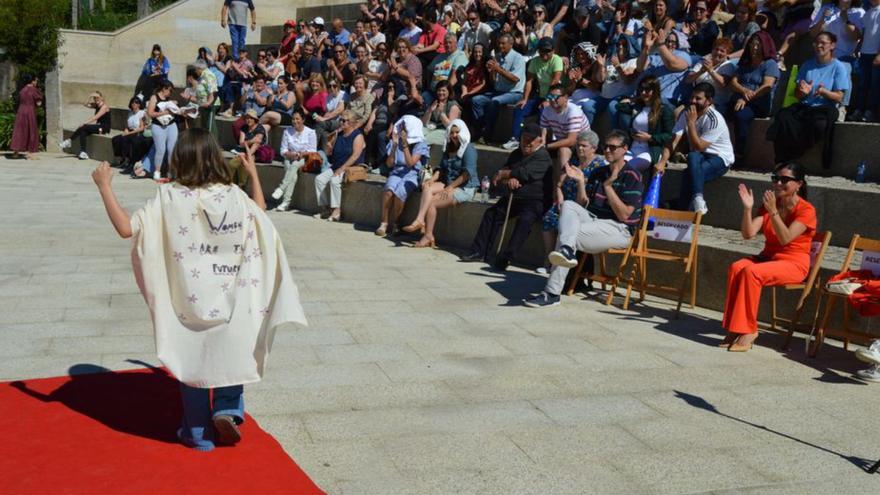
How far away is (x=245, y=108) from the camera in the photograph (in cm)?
1753

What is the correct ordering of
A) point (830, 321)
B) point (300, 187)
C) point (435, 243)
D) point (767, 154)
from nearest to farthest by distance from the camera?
point (830, 321)
point (767, 154)
point (435, 243)
point (300, 187)

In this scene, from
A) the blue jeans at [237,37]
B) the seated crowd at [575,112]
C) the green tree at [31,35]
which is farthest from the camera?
the green tree at [31,35]

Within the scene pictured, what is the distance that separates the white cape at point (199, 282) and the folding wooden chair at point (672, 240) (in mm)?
4626

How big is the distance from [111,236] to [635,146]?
5.81 m

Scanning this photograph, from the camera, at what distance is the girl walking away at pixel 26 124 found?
63.4 ft

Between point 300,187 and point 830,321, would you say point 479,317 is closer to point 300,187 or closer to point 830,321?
point 830,321

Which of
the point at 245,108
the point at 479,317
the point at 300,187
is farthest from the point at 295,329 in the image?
the point at 245,108

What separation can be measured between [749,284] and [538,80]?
5.94 meters

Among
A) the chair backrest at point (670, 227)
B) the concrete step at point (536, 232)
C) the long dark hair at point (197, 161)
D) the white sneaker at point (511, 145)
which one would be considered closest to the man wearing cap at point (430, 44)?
the concrete step at point (536, 232)

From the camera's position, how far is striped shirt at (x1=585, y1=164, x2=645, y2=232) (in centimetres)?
859

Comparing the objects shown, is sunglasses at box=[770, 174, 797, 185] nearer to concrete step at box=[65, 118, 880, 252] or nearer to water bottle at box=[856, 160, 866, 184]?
concrete step at box=[65, 118, 880, 252]

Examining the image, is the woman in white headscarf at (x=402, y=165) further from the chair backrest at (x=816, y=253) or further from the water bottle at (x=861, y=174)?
the chair backrest at (x=816, y=253)

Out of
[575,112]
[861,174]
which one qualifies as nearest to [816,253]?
[861,174]

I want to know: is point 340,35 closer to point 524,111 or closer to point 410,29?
point 410,29
